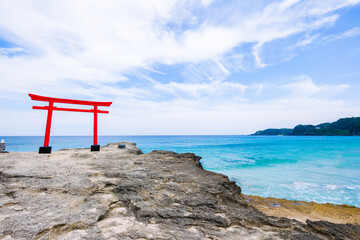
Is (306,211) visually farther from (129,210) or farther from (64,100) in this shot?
(64,100)

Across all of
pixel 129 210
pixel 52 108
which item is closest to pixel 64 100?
pixel 52 108

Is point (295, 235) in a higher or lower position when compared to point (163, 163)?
lower

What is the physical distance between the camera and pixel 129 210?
3.19m

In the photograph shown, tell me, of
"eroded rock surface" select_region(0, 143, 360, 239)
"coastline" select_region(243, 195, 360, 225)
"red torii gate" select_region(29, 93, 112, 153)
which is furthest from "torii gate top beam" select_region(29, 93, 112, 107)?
"coastline" select_region(243, 195, 360, 225)

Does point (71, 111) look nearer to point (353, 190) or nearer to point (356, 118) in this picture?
point (353, 190)

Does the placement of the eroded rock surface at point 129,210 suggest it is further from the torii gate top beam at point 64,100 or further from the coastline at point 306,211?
the torii gate top beam at point 64,100

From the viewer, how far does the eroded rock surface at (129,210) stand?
255cm

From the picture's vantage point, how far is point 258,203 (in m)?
7.11

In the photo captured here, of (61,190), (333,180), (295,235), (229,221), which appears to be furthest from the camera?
(333,180)

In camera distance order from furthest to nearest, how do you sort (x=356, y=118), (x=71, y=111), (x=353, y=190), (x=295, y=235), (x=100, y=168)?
(x=356, y=118) < (x=353, y=190) < (x=71, y=111) < (x=100, y=168) < (x=295, y=235)

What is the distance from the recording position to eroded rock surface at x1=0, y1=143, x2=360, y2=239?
2.55m

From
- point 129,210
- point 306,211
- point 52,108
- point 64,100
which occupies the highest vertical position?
point 64,100

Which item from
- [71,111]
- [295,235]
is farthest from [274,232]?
[71,111]

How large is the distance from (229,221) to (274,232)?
0.66 meters
